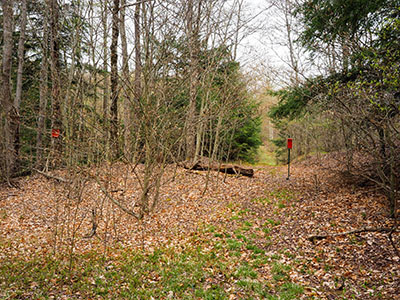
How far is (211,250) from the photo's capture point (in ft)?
19.5

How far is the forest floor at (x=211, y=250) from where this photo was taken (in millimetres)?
4340

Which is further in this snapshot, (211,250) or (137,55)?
(137,55)

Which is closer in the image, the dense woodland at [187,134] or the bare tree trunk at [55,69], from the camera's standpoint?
the dense woodland at [187,134]

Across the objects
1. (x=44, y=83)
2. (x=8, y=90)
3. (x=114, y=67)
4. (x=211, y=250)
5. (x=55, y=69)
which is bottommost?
(x=211, y=250)

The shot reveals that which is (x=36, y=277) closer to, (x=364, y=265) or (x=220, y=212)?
(x=220, y=212)

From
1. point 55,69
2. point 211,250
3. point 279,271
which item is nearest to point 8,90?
point 55,69

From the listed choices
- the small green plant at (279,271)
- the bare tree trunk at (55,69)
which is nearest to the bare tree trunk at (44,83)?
the bare tree trunk at (55,69)

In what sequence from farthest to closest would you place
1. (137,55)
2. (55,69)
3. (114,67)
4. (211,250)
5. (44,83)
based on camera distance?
(44,83) < (55,69) < (137,55) < (114,67) < (211,250)

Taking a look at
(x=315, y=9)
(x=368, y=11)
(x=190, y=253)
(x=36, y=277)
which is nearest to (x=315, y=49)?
(x=315, y=9)

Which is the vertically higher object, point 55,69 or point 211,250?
point 55,69

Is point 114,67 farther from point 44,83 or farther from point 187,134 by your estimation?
point 44,83

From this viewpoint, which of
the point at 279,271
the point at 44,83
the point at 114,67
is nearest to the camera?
the point at 279,271

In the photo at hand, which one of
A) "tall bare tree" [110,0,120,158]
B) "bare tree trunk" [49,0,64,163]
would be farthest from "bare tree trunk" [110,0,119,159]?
"bare tree trunk" [49,0,64,163]

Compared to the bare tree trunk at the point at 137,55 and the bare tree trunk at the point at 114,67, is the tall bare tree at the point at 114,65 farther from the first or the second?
the bare tree trunk at the point at 137,55
